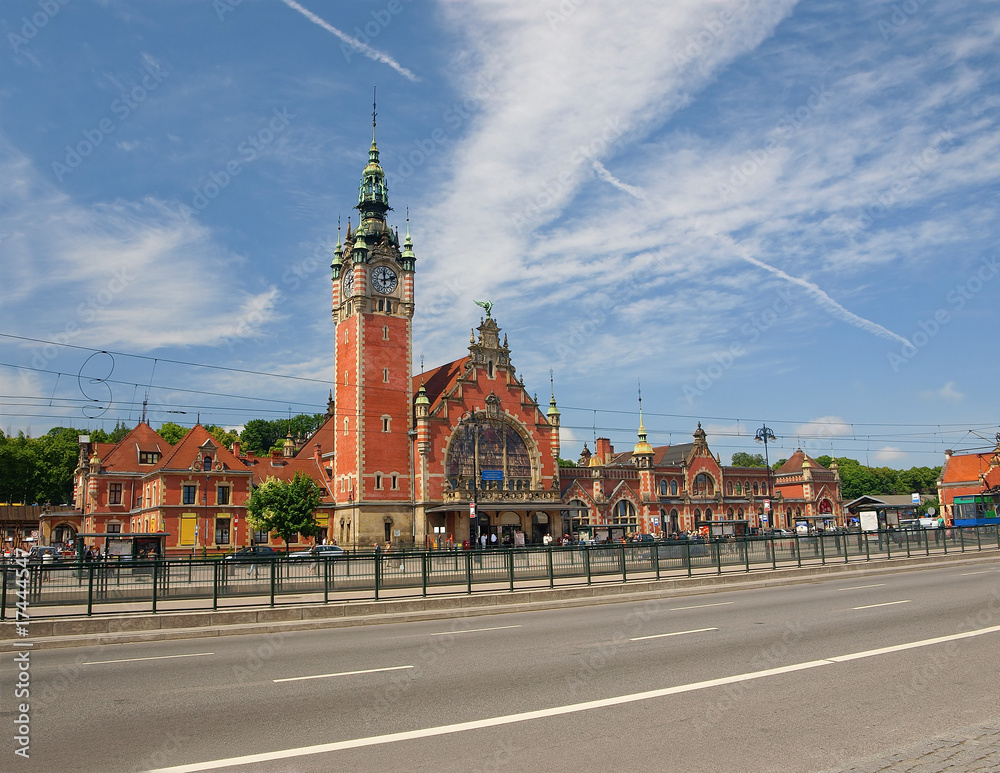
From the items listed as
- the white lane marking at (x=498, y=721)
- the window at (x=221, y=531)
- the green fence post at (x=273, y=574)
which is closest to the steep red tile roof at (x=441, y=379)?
the window at (x=221, y=531)

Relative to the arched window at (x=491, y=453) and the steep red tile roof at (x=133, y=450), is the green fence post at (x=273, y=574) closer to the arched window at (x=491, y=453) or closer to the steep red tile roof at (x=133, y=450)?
the arched window at (x=491, y=453)

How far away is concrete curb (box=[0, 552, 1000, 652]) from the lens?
1716 cm

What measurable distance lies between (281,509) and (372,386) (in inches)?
515

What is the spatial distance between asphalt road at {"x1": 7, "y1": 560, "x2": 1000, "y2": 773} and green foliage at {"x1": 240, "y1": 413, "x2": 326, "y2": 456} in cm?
11054

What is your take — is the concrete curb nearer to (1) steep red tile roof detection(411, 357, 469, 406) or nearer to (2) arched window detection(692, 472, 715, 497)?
(1) steep red tile roof detection(411, 357, 469, 406)

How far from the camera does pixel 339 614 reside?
65.7 ft

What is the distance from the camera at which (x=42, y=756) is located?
7.58 metres

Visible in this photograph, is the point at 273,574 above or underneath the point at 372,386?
underneath

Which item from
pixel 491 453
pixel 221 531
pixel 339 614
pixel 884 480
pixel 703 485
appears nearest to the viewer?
pixel 339 614

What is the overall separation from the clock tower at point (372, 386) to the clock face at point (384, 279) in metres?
0.09

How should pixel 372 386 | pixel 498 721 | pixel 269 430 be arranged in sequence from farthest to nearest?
pixel 269 430, pixel 372 386, pixel 498 721

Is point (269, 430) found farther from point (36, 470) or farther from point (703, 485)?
point (703, 485)

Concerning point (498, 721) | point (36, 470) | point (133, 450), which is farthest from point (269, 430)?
point (498, 721)

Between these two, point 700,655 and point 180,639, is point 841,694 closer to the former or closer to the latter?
point 700,655
